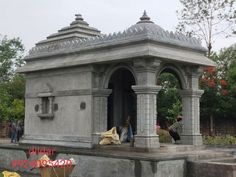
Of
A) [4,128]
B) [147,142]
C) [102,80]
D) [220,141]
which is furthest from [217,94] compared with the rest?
[4,128]

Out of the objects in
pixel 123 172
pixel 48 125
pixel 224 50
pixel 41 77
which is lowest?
pixel 123 172

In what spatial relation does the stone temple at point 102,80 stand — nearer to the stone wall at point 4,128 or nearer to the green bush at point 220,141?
the green bush at point 220,141

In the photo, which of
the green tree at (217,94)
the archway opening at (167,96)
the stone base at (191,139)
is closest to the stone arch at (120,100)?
the stone base at (191,139)

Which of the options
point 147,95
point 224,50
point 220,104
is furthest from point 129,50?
point 224,50

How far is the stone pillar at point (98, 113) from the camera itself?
12.7 meters

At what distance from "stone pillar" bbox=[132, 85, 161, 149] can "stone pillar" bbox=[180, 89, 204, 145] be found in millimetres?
1872

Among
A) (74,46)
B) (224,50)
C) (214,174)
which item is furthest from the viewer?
(224,50)

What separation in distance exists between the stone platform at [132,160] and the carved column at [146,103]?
1.10ft

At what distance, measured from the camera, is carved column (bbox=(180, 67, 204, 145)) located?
1299 cm

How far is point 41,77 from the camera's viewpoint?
14.7 metres

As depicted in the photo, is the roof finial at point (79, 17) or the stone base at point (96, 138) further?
the roof finial at point (79, 17)

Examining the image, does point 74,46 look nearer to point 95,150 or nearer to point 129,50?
point 129,50

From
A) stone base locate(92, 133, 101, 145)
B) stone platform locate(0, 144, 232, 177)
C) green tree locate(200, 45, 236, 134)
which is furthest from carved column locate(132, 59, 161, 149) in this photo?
green tree locate(200, 45, 236, 134)

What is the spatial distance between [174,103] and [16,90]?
49.2ft
